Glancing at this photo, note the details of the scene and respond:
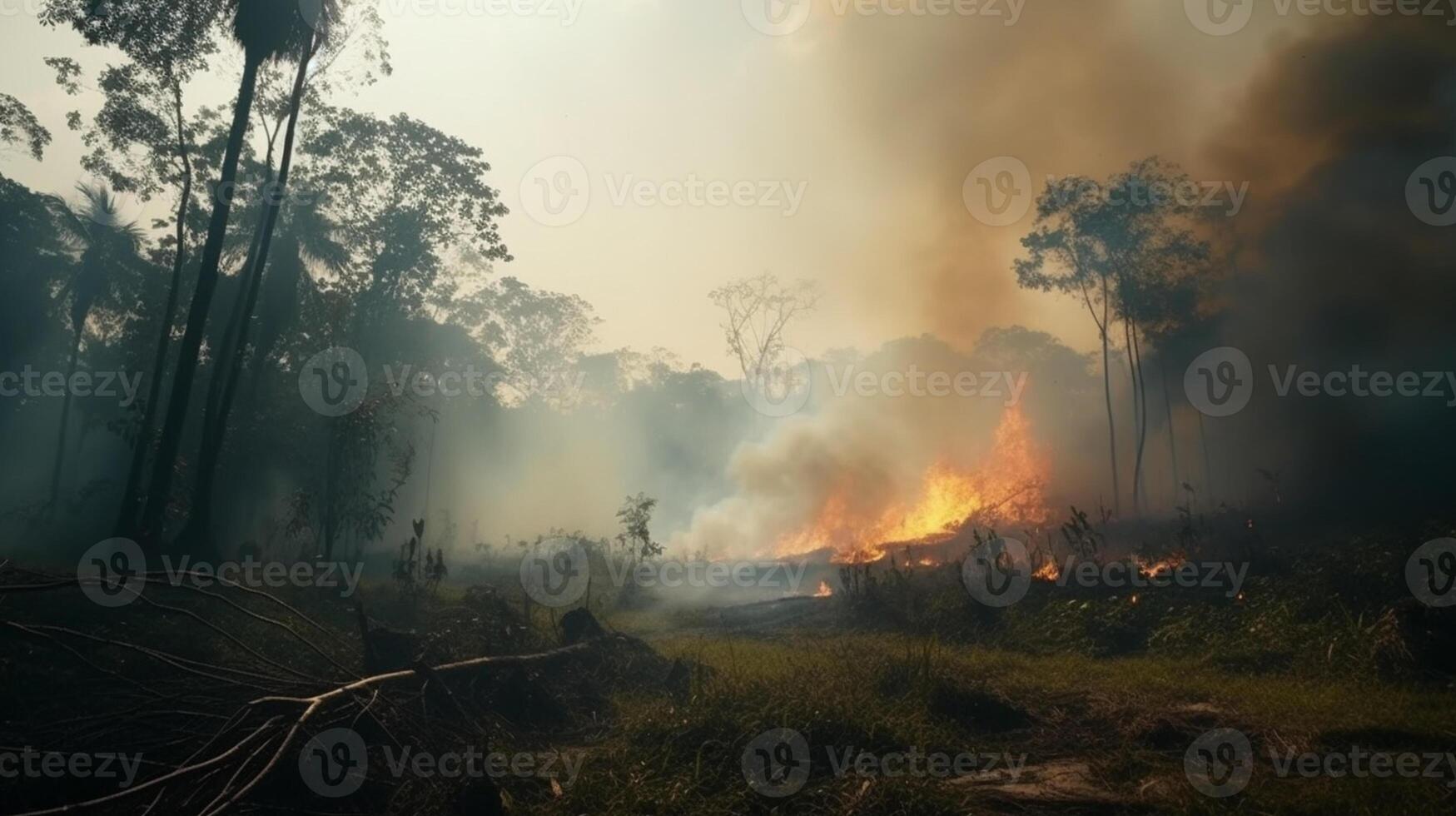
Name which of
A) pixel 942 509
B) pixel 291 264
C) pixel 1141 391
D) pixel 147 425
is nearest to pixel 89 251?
pixel 291 264

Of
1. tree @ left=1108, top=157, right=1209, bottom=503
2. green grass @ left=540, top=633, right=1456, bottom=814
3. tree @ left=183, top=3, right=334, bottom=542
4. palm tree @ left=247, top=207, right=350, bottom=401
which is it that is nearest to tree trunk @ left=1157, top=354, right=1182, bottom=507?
tree @ left=1108, top=157, right=1209, bottom=503

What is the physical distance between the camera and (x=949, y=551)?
2409 cm

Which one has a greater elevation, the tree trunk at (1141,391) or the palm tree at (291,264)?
the palm tree at (291,264)

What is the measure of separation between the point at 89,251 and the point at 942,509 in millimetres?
42481

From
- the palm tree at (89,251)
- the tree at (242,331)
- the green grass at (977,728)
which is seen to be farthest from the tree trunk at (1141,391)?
the palm tree at (89,251)

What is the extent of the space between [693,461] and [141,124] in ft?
168

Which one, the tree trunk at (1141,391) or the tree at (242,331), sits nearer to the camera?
the tree at (242,331)

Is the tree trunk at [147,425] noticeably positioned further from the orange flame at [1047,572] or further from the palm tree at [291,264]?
the orange flame at [1047,572]

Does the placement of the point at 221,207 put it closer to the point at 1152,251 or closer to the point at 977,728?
the point at 977,728

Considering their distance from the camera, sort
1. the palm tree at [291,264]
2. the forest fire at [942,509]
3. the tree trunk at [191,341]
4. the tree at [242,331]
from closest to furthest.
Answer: the tree trunk at [191,341] < the tree at [242,331] < the palm tree at [291,264] < the forest fire at [942,509]

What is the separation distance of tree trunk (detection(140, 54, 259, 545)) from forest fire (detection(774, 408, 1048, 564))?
1955cm

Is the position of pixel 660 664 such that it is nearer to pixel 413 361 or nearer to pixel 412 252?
pixel 412 252

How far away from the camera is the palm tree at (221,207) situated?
1458 centimetres

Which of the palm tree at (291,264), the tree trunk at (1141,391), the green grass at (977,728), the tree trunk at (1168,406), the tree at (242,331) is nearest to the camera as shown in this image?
the green grass at (977,728)
